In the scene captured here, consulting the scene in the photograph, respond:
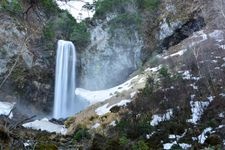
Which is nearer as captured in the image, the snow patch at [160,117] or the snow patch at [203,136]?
the snow patch at [203,136]

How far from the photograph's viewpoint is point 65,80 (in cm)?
3441

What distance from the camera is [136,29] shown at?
3622 cm

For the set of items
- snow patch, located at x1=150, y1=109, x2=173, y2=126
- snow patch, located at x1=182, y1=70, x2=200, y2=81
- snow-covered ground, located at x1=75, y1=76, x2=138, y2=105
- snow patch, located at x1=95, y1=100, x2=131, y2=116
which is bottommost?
snow patch, located at x1=150, y1=109, x2=173, y2=126

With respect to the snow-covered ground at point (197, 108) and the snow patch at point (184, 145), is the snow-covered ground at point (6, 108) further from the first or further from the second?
the snow patch at point (184, 145)

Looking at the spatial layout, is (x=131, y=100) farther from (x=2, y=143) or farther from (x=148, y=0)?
(x=2, y=143)

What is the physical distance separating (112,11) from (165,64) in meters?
11.3

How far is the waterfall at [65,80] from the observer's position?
3328 cm

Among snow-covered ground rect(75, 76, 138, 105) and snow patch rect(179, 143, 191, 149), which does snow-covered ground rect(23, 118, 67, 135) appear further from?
snow patch rect(179, 143, 191, 149)

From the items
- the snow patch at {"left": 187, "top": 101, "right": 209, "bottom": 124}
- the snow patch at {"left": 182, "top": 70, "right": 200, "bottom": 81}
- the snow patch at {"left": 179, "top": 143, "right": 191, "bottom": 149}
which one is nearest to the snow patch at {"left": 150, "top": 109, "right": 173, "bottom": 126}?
the snow patch at {"left": 187, "top": 101, "right": 209, "bottom": 124}

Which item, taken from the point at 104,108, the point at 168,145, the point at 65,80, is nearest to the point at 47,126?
the point at 104,108

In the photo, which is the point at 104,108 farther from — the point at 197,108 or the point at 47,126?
the point at 197,108

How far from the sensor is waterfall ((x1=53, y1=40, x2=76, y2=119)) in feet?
109

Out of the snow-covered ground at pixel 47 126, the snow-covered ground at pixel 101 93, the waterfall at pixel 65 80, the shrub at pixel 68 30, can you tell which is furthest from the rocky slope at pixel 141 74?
the snow-covered ground at pixel 47 126

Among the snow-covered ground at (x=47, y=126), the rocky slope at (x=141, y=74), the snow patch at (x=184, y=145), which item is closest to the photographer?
the snow patch at (x=184, y=145)
